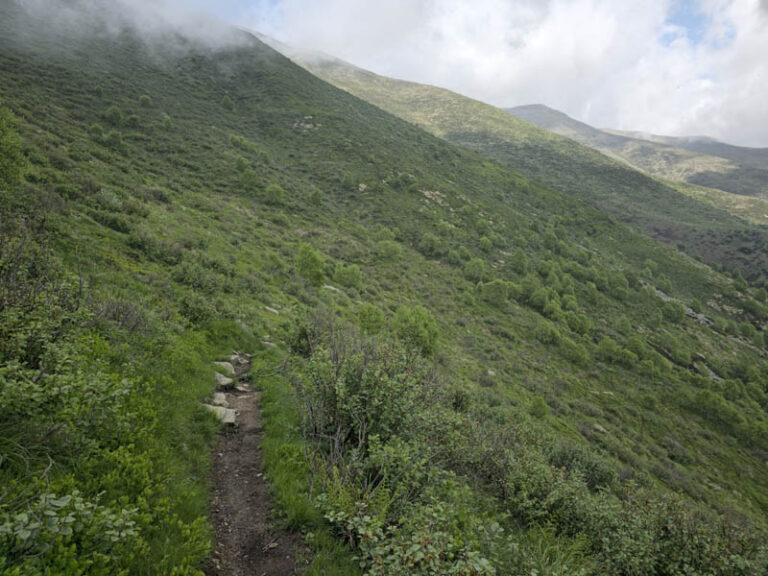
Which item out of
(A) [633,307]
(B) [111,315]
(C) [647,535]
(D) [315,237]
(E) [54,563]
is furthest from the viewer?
(A) [633,307]

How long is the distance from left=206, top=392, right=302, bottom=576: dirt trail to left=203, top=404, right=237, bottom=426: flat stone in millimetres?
224

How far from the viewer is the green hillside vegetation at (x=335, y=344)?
343 cm

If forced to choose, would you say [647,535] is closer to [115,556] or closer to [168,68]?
[115,556]

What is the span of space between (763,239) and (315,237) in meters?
98.9

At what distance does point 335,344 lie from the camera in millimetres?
5754

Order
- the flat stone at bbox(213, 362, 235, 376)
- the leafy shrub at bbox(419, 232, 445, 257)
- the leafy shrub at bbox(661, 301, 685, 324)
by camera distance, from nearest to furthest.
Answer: the flat stone at bbox(213, 362, 235, 376)
the leafy shrub at bbox(419, 232, 445, 257)
the leafy shrub at bbox(661, 301, 685, 324)

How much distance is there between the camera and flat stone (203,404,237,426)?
599cm

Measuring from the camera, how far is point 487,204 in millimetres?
58719

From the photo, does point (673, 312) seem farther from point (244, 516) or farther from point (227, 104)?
point (227, 104)

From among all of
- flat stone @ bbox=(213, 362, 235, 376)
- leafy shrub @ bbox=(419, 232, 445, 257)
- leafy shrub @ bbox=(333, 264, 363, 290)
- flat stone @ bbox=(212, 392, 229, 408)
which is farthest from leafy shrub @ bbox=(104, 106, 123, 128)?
flat stone @ bbox=(212, 392, 229, 408)

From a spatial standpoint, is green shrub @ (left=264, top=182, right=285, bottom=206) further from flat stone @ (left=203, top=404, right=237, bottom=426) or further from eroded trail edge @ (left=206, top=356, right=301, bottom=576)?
eroded trail edge @ (left=206, top=356, right=301, bottom=576)

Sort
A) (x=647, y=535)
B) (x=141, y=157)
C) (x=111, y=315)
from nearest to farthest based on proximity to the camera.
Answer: (x=647, y=535)
(x=111, y=315)
(x=141, y=157)

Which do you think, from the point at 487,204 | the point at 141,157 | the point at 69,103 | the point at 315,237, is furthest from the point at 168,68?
the point at 487,204

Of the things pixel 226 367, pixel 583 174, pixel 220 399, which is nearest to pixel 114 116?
pixel 226 367
